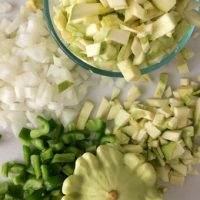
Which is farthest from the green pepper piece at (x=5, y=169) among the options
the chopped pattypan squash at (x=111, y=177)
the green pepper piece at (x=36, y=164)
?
the chopped pattypan squash at (x=111, y=177)

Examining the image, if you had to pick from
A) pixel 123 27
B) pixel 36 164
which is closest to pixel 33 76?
pixel 36 164

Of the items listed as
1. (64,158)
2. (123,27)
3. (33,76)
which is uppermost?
(123,27)

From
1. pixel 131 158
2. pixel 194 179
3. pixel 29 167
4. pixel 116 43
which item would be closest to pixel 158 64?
pixel 116 43

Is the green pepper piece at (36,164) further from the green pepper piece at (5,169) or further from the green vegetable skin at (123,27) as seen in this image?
the green vegetable skin at (123,27)

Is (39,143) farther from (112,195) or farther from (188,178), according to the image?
(188,178)

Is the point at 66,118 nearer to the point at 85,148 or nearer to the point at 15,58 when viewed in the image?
the point at 85,148

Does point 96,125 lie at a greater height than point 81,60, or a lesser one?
lesser

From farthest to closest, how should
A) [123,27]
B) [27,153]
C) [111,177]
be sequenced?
[27,153] → [111,177] → [123,27]
